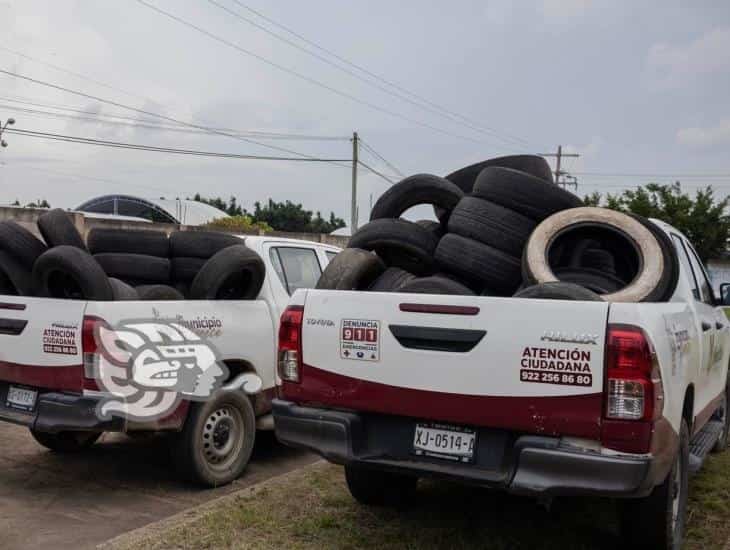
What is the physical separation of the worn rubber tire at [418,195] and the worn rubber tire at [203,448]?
6.00ft

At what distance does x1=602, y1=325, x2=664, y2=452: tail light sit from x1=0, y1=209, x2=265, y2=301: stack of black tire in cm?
342

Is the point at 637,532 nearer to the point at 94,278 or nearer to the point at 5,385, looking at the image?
the point at 94,278

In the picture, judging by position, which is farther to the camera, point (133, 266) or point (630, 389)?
point (133, 266)

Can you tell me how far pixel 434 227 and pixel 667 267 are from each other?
1735mm

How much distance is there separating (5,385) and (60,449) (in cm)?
119

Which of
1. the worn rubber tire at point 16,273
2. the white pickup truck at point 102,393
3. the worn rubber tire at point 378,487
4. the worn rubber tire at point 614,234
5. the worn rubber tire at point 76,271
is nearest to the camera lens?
the worn rubber tire at point 614,234

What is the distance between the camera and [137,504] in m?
5.48

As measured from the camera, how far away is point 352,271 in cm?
483

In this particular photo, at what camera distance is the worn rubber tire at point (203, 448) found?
575 centimetres

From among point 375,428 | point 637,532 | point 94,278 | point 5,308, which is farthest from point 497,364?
point 5,308

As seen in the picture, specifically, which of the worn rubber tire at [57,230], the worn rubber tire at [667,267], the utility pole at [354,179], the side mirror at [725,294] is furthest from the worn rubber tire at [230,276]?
the utility pole at [354,179]

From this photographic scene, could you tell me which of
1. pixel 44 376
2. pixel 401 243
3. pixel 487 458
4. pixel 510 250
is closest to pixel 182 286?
pixel 44 376

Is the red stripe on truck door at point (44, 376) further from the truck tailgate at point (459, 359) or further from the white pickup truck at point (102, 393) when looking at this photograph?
the truck tailgate at point (459, 359)

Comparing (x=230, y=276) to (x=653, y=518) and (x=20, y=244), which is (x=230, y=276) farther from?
(x=653, y=518)
